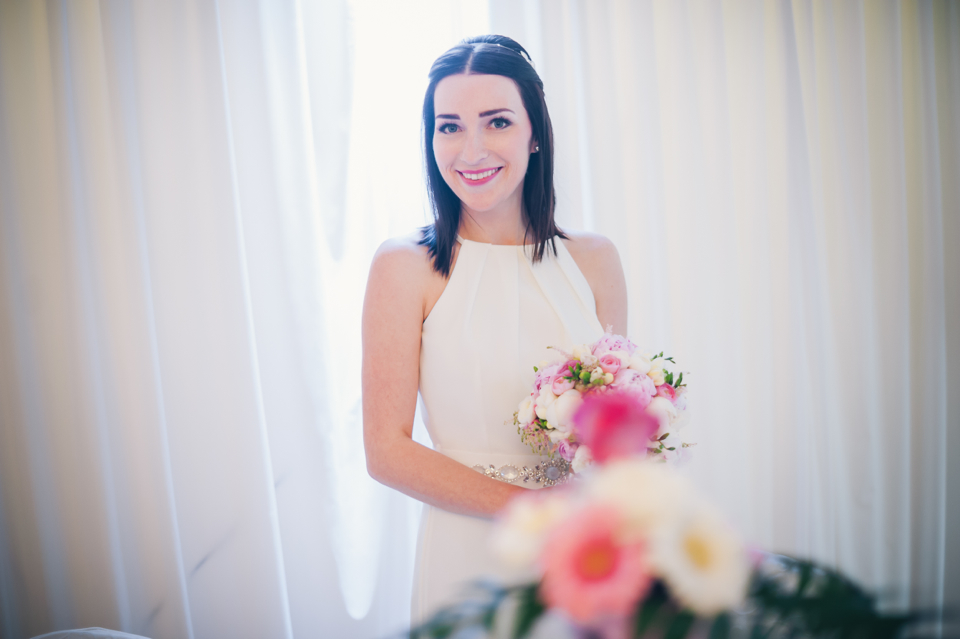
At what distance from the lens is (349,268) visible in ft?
7.86

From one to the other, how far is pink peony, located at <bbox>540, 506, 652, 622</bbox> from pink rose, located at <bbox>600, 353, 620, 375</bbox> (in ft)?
2.80

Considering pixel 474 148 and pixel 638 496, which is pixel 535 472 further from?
pixel 638 496

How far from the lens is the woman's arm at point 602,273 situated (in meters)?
1.98

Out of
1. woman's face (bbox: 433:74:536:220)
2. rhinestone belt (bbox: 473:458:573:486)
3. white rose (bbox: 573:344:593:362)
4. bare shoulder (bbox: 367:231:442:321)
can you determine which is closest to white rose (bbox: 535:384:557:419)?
white rose (bbox: 573:344:593:362)

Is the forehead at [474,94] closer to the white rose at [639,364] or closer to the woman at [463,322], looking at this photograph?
the woman at [463,322]

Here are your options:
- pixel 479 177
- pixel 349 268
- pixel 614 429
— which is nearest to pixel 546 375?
pixel 479 177

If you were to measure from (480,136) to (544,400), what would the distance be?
814mm

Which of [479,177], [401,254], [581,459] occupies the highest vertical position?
[479,177]

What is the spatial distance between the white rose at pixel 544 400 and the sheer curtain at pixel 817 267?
4.28 feet

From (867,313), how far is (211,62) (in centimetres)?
303

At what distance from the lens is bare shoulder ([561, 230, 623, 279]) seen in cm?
198

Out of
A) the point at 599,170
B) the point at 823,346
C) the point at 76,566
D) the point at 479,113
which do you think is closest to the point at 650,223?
the point at 599,170

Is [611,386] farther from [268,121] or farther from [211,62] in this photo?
[211,62]

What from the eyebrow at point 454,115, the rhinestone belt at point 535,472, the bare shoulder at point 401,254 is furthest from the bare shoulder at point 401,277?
the rhinestone belt at point 535,472
